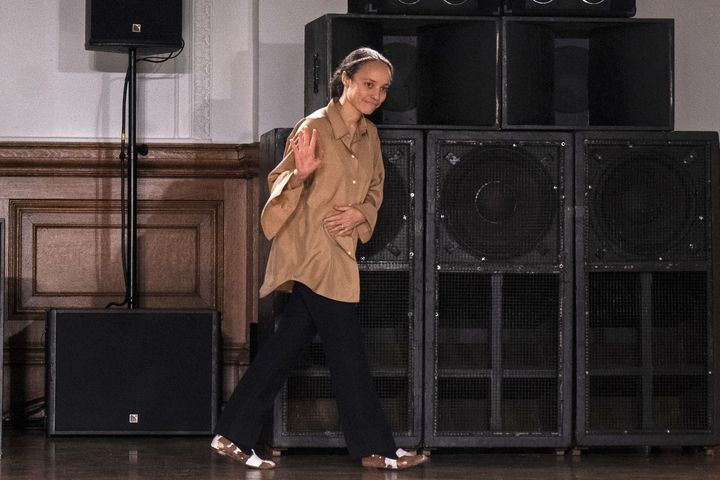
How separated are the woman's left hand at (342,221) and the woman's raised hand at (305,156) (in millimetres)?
154

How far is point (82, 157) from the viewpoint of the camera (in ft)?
15.9

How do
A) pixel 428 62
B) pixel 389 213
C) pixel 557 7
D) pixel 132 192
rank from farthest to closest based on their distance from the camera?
pixel 132 192, pixel 428 62, pixel 557 7, pixel 389 213

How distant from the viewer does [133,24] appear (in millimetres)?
4551

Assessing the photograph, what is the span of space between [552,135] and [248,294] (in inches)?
56.8

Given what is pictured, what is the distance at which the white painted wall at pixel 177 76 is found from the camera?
486 cm

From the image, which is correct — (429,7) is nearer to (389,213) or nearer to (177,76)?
(389,213)

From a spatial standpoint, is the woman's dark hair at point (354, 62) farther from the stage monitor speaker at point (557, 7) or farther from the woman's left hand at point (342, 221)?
the stage monitor speaker at point (557, 7)

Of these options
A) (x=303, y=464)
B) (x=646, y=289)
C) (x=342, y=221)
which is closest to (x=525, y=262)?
(x=646, y=289)

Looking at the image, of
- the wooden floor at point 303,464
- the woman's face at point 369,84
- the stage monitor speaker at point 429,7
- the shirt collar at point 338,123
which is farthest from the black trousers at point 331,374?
the stage monitor speaker at point 429,7

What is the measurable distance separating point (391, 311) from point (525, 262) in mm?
466

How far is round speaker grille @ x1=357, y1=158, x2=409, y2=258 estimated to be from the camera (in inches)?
160

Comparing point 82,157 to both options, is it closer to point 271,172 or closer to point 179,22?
point 179,22

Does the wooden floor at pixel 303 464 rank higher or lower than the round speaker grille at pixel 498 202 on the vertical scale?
lower

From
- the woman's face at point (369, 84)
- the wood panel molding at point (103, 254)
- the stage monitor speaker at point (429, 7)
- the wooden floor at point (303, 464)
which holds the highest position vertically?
the stage monitor speaker at point (429, 7)
